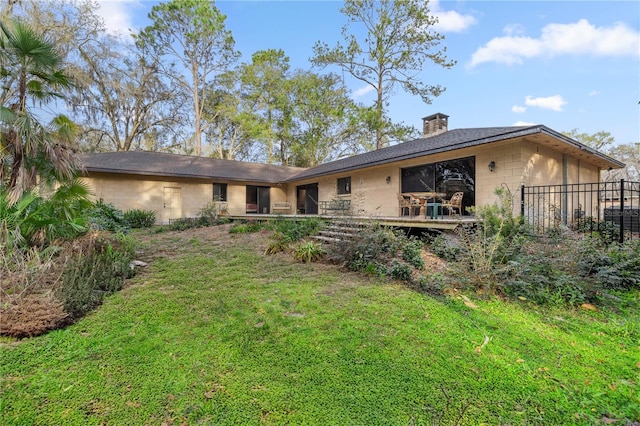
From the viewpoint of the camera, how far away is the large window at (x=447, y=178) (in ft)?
28.5

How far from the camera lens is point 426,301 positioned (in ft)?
12.1

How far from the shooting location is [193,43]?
22734 millimetres

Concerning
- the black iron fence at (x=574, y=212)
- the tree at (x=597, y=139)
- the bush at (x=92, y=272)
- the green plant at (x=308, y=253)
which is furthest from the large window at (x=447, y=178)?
the tree at (x=597, y=139)

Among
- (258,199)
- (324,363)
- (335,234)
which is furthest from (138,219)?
(324,363)

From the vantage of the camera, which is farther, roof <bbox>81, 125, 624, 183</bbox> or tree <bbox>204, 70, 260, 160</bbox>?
tree <bbox>204, 70, 260, 160</bbox>

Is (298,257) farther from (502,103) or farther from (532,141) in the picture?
(502,103)

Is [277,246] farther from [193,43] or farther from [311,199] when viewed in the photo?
[193,43]

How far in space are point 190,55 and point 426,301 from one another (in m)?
26.1

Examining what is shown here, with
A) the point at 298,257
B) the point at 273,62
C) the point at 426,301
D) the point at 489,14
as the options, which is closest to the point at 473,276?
the point at 426,301

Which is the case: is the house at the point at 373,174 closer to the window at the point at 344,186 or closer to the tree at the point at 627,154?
the window at the point at 344,186

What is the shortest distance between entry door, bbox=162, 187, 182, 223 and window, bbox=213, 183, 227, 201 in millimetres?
1711

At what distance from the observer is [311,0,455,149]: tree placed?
18125 mm

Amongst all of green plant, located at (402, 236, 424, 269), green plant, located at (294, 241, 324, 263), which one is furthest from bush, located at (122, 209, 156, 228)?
green plant, located at (402, 236, 424, 269)

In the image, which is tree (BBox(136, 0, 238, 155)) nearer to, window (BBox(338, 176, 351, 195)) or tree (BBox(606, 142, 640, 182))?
window (BBox(338, 176, 351, 195))
